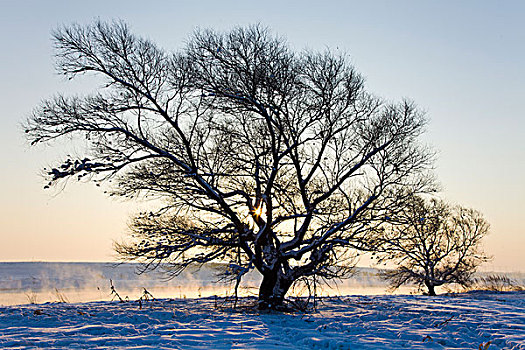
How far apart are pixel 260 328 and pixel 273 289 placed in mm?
3894

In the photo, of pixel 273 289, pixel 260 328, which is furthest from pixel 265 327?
pixel 273 289

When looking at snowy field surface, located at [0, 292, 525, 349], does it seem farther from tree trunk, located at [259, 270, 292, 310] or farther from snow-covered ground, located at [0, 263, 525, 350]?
tree trunk, located at [259, 270, 292, 310]

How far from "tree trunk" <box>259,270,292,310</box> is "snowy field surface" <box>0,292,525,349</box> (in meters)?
0.56

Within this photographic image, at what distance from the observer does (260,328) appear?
9.24 meters

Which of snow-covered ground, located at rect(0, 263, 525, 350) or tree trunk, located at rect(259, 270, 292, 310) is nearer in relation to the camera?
snow-covered ground, located at rect(0, 263, 525, 350)

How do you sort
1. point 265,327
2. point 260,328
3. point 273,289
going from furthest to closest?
point 273,289, point 265,327, point 260,328

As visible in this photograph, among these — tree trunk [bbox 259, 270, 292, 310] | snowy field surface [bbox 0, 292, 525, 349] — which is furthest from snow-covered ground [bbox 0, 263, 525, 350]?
tree trunk [bbox 259, 270, 292, 310]

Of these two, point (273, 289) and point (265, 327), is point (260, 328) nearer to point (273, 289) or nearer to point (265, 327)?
point (265, 327)

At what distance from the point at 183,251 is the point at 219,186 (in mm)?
2116

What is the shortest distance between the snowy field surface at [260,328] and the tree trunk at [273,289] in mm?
559

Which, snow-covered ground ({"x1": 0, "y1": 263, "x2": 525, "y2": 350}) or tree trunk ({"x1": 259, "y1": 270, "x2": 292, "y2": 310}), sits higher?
tree trunk ({"x1": 259, "y1": 270, "x2": 292, "y2": 310})

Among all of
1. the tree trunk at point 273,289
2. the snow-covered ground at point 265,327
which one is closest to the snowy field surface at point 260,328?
the snow-covered ground at point 265,327

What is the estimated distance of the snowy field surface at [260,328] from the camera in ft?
24.8

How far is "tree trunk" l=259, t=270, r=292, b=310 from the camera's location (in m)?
12.9
